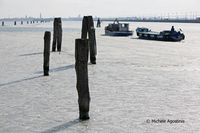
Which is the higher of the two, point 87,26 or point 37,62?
point 87,26

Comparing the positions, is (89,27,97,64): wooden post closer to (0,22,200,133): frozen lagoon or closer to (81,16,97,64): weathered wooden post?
(81,16,97,64): weathered wooden post

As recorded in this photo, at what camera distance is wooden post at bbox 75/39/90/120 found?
11.0 metres

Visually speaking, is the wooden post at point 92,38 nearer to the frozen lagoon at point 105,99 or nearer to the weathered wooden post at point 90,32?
the weathered wooden post at point 90,32

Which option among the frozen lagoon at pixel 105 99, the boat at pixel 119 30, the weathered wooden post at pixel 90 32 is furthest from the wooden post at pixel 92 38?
the boat at pixel 119 30

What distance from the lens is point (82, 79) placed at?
36.1 ft

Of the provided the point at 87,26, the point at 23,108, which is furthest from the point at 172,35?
the point at 23,108

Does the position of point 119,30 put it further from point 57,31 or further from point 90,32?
point 90,32

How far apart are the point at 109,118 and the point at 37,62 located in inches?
543

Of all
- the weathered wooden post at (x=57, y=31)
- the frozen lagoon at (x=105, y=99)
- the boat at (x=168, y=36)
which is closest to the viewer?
the frozen lagoon at (x=105, y=99)

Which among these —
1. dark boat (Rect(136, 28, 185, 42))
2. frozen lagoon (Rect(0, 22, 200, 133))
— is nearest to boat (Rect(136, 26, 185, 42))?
dark boat (Rect(136, 28, 185, 42))

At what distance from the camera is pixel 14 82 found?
17.0m

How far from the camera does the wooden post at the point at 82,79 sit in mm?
10977

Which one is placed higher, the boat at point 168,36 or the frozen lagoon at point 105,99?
the boat at point 168,36

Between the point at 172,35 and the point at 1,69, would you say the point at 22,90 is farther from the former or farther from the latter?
the point at 172,35
